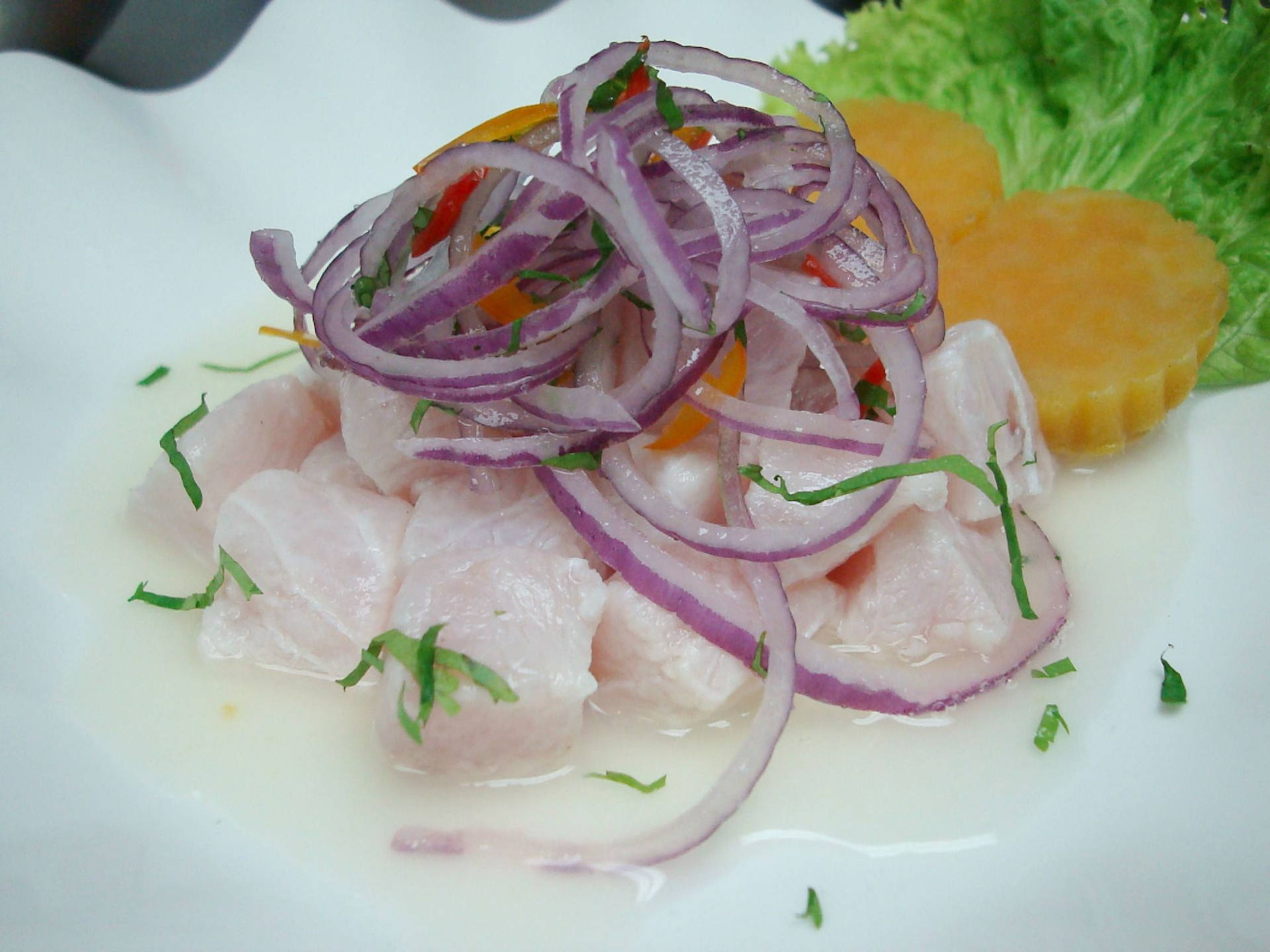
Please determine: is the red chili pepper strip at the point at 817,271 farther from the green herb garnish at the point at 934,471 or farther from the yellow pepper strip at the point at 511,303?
the yellow pepper strip at the point at 511,303

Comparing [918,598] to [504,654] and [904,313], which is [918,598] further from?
[504,654]

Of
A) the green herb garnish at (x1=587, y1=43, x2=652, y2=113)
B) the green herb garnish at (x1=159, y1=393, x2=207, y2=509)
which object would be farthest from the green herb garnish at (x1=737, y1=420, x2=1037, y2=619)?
the green herb garnish at (x1=159, y1=393, x2=207, y2=509)

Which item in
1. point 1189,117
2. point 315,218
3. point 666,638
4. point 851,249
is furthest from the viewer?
point 315,218

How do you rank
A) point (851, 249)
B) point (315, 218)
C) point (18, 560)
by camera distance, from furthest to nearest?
point (315, 218) < point (18, 560) < point (851, 249)

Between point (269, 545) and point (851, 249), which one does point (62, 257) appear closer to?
point (269, 545)

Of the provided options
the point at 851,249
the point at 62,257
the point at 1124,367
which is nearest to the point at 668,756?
the point at 851,249

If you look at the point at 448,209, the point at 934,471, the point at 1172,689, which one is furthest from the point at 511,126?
the point at 1172,689
